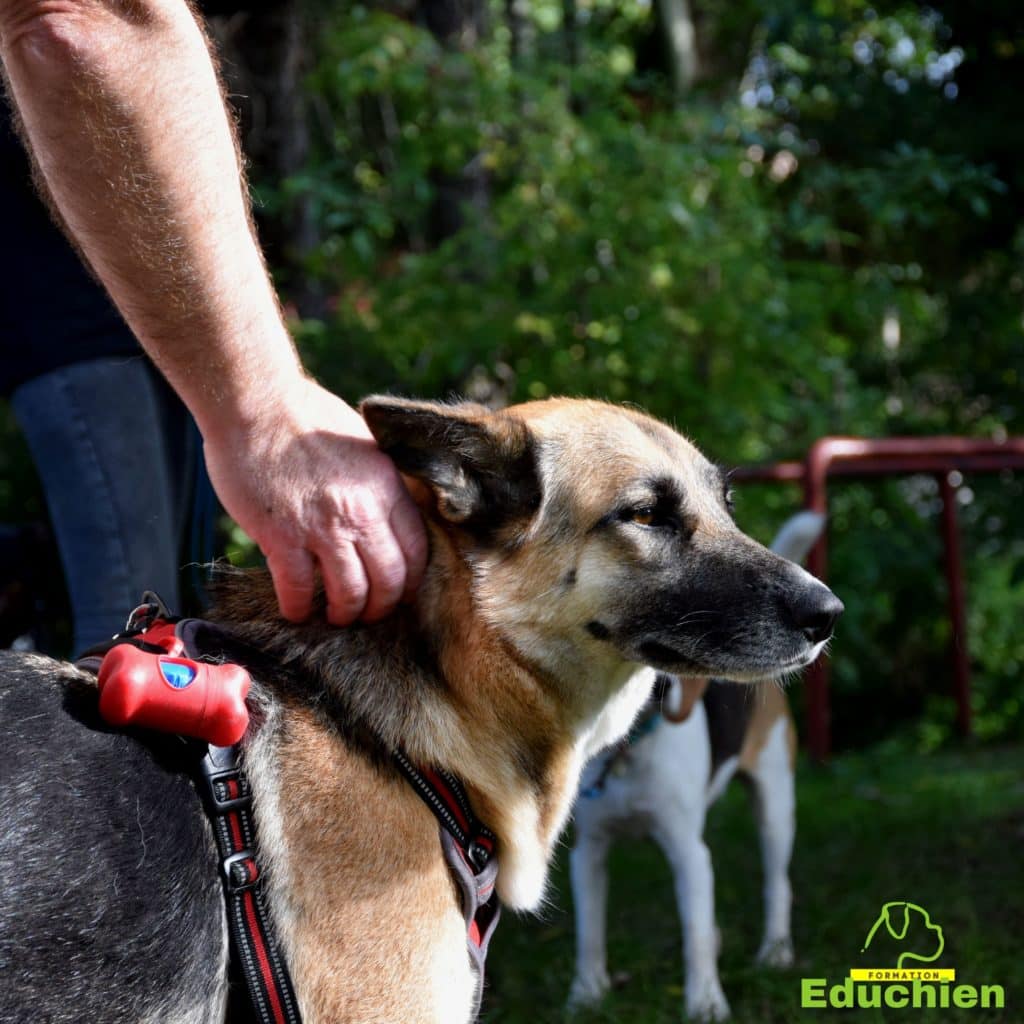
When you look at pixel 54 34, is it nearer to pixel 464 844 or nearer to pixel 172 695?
pixel 172 695

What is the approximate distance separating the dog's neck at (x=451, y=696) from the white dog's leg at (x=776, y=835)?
74.2 inches

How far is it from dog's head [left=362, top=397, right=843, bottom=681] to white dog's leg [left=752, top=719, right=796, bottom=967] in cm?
189

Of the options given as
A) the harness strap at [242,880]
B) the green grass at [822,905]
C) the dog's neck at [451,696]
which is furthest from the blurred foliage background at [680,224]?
the harness strap at [242,880]

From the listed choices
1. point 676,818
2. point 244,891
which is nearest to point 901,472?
point 676,818

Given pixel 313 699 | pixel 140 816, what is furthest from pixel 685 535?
pixel 140 816

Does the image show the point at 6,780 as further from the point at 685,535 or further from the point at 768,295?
the point at 768,295

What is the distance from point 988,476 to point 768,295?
159 cm

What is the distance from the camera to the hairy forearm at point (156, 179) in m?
1.86

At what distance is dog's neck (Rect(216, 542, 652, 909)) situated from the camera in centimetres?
201

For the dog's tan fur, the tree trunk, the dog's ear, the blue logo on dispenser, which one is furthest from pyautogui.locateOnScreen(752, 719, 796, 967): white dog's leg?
the tree trunk

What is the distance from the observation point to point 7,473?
7414mm

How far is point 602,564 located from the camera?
2295 mm

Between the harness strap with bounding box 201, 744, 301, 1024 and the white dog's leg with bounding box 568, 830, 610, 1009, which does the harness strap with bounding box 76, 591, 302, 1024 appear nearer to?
the harness strap with bounding box 201, 744, 301, 1024

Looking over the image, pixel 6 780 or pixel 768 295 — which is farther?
pixel 768 295
